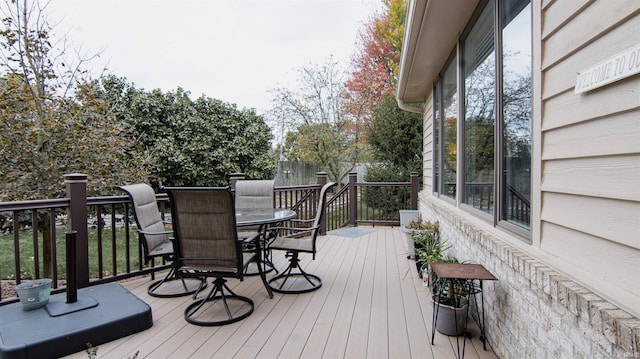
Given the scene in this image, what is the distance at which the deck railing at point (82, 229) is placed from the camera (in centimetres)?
302

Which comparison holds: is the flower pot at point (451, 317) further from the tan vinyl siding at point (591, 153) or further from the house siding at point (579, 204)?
the tan vinyl siding at point (591, 153)

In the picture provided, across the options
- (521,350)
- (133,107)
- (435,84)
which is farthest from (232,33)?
(521,350)

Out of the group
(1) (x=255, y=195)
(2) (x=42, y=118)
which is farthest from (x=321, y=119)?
(2) (x=42, y=118)

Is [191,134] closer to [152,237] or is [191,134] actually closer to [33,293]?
[152,237]

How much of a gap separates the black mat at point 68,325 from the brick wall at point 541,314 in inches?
99.0

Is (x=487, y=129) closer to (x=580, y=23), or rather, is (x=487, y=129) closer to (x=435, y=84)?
(x=580, y=23)

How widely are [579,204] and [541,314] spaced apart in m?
0.55

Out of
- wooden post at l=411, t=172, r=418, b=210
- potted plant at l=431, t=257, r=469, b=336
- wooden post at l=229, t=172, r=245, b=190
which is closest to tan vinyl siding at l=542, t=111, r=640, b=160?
potted plant at l=431, t=257, r=469, b=336

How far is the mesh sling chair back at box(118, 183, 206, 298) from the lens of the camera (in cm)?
312

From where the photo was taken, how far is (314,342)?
2408mm

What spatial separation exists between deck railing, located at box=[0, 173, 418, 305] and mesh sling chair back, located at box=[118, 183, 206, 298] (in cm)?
30

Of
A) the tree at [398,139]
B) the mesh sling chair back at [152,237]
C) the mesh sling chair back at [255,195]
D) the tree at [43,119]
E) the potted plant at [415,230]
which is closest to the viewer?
the mesh sling chair back at [152,237]

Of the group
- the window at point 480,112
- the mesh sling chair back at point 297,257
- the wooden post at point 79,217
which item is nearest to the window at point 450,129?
the window at point 480,112

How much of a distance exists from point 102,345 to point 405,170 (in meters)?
7.20
